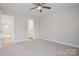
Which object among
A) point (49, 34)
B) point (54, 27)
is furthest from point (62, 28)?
point (49, 34)

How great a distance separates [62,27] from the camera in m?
2.17

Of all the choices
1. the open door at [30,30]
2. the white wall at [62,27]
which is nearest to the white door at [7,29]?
the open door at [30,30]

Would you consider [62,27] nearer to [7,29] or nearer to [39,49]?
[39,49]

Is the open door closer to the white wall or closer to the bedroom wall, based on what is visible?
the bedroom wall

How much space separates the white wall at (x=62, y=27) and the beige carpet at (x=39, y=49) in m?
0.12

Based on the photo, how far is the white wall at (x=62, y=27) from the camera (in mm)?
2078

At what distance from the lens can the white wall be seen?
2.08 metres

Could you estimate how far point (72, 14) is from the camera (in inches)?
81.7

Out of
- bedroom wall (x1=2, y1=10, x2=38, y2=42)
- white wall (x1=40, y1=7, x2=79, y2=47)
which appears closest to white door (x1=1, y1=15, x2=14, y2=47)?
bedroom wall (x1=2, y1=10, x2=38, y2=42)

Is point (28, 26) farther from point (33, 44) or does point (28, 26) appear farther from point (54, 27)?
point (54, 27)

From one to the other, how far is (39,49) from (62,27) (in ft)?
2.36

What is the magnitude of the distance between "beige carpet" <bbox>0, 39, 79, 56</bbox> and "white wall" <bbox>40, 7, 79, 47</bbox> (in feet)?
0.38

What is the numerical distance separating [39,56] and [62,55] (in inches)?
20.1

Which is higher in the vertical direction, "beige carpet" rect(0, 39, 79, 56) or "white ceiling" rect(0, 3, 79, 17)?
"white ceiling" rect(0, 3, 79, 17)
